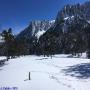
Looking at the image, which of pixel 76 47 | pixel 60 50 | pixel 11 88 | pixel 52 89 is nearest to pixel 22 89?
pixel 11 88

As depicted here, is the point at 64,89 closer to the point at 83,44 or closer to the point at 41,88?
A: the point at 41,88

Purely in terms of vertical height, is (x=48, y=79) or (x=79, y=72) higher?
(x=79, y=72)

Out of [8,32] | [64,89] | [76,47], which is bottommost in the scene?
[64,89]

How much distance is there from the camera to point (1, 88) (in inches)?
782

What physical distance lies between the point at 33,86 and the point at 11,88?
7.70 feet

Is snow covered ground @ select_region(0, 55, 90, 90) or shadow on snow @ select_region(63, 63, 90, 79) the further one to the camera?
shadow on snow @ select_region(63, 63, 90, 79)

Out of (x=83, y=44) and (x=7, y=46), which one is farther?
(x=83, y=44)

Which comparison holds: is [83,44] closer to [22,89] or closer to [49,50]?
[49,50]

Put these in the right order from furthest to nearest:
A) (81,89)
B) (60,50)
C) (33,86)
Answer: (60,50), (33,86), (81,89)

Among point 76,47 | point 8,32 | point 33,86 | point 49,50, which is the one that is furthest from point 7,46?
point 33,86

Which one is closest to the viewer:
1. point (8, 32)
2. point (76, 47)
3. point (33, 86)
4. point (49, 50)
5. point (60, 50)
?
point (33, 86)

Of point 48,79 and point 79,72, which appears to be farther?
point 79,72

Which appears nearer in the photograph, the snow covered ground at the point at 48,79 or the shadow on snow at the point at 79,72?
the snow covered ground at the point at 48,79

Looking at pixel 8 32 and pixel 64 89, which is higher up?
pixel 8 32
